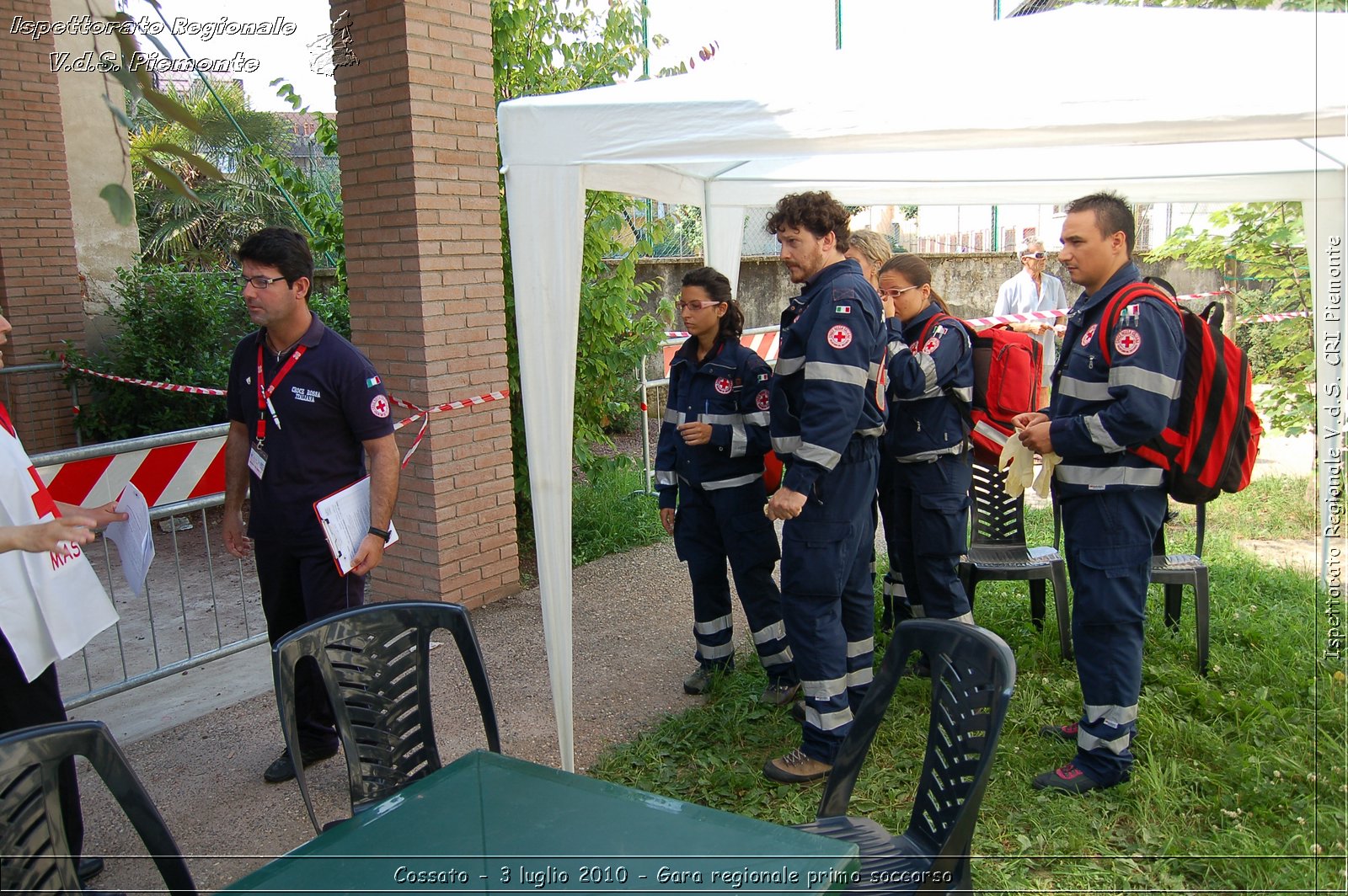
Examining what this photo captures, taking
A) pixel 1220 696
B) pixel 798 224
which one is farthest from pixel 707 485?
pixel 1220 696

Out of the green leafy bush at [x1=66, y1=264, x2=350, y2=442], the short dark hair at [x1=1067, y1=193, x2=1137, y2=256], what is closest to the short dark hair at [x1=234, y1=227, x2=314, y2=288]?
the short dark hair at [x1=1067, y1=193, x2=1137, y2=256]

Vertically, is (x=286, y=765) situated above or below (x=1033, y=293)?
below

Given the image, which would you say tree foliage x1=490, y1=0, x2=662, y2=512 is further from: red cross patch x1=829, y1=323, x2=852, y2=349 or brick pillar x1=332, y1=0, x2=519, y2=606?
red cross patch x1=829, y1=323, x2=852, y2=349

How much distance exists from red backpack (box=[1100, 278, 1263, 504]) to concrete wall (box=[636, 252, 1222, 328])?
8.56m

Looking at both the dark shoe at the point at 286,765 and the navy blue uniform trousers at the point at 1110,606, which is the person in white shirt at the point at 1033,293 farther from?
the dark shoe at the point at 286,765

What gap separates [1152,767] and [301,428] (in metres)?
3.35

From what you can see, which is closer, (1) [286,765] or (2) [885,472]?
(1) [286,765]

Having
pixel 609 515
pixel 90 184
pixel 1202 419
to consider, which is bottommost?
pixel 609 515

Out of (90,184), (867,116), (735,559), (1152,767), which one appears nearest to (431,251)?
(735,559)

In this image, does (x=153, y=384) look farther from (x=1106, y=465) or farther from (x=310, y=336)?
(x=1106, y=465)

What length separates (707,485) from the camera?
4.19 metres

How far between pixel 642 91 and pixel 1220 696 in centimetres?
343

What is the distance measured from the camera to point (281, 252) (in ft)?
11.2

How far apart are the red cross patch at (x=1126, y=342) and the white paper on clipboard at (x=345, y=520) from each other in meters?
2.71
